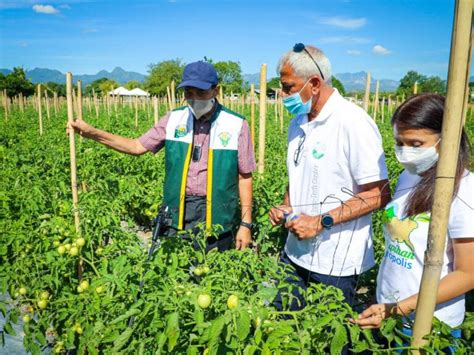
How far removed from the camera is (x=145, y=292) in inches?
63.4

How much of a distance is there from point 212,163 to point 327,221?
3.10ft

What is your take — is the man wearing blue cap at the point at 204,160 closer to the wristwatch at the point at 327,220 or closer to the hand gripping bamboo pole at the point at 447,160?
the wristwatch at the point at 327,220

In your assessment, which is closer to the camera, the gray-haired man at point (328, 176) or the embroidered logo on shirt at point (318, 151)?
the gray-haired man at point (328, 176)

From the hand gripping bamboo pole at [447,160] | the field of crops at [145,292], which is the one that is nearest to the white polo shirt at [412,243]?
the field of crops at [145,292]

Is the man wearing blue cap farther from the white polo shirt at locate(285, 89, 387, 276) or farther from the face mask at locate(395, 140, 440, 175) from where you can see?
the face mask at locate(395, 140, 440, 175)

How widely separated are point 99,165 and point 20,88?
3795 cm

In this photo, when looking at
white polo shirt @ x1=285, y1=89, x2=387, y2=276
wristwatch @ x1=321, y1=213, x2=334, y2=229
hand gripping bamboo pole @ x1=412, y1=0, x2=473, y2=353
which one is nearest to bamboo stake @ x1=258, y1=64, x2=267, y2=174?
white polo shirt @ x1=285, y1=89, x2=387, y2=276

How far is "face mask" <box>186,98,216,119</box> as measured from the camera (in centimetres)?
248

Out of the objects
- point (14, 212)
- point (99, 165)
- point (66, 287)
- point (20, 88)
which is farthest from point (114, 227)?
point (20, 88)

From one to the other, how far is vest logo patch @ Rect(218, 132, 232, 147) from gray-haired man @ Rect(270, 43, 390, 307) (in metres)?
0.57

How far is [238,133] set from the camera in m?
2.53

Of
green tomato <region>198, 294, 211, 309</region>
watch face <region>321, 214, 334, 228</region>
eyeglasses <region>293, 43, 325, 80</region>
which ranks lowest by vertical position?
green tomato <region>198, 294, 211, 309</region>

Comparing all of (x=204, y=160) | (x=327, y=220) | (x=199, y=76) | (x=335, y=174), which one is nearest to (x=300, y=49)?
(x=335, y=174)

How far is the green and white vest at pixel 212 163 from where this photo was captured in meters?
2.51
